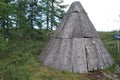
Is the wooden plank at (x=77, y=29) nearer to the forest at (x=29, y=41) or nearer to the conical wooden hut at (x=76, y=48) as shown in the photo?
the conical wooden hut at (x=76, y=48)

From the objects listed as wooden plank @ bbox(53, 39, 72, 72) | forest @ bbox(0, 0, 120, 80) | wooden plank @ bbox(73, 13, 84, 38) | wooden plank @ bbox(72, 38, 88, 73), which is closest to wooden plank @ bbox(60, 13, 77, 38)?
wooden plank @ bbox(73, 13, 84, 38)

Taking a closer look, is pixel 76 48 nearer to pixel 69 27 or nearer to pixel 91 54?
pixel 91 54

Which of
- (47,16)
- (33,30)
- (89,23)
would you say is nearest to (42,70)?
(89,23)

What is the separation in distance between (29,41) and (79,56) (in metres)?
12.8

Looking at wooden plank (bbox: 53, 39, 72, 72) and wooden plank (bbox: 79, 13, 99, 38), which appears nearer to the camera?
wooden plank (bbox: 53, 39, 72, 72)

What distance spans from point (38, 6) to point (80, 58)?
14.4 metres

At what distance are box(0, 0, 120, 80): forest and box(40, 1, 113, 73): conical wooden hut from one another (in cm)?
56

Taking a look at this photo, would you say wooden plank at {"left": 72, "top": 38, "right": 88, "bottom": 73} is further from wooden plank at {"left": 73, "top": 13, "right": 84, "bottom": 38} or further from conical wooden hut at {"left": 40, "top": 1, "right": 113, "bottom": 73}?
wooden plank at {"left": 73, "top": 13, "right": 84, "bottom": 38}

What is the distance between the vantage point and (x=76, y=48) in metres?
14.5

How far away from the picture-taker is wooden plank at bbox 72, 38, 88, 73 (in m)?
13.9

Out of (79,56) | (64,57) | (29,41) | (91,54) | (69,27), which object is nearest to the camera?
(79,56)

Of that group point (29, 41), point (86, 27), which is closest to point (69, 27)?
point (86, 27)

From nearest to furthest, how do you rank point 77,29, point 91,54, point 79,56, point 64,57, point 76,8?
point 79,56
point 64,57
point 91,54
point 77,29
point 76,8

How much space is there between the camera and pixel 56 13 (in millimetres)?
27938
